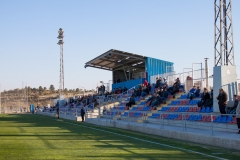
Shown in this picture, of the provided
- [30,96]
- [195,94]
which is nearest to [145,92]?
[195,94]

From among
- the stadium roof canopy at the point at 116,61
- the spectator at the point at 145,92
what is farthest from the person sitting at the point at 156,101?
the stadium roof canopy at the point at 116,61

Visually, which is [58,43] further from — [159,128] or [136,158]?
[136,158]

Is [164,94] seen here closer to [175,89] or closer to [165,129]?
[175,89]

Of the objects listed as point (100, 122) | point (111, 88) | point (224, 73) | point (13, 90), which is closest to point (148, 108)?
point (100, 122)

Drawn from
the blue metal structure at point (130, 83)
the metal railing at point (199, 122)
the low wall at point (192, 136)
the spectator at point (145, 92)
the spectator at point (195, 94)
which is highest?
the blue metal structure at point (130, 83)

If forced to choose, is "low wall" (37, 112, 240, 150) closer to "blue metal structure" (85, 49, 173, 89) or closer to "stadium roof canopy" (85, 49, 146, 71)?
"blue metal structure" (85, 49, 173, 89)

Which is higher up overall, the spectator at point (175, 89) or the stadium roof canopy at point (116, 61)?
the stadium roof canopy at point (116, 61)

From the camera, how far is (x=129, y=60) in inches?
1773

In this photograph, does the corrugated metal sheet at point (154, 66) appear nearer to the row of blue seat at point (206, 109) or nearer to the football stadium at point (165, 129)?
the football stadium at point (165, 129)

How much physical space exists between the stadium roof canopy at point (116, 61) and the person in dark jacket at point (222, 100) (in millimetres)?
23517

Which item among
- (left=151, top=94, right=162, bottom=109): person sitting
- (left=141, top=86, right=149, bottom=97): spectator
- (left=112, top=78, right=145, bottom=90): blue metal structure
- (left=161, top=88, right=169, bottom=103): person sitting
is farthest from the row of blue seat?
(left=112, top=78, right=145, bottom=90): blue metal structure

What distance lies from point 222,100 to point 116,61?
29.2 metres

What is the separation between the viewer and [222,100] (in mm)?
18078

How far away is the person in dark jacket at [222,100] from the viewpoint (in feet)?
59.3
